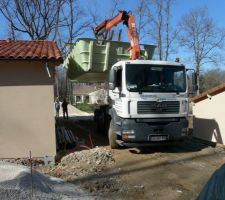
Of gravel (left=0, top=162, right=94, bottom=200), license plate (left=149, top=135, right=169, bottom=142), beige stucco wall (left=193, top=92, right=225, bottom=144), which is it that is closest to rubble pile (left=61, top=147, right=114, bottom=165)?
license plate (left=149, top=135, right=169, bottom=142)

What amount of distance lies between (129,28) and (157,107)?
12.4ft

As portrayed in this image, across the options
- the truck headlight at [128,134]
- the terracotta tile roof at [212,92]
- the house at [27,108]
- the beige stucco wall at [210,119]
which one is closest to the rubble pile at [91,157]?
the house at [27,108]

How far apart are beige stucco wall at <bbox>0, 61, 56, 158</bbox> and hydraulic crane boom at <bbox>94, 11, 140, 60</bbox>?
3425 mm

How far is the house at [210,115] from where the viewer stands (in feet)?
51.3

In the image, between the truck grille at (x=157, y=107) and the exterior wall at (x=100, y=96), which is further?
the exterior wall at (x=100, y=96)

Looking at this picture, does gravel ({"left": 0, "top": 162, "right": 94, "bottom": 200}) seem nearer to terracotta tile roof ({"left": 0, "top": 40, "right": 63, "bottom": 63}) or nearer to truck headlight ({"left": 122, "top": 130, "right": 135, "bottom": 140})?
truck headlight ({"left": 122, "top": 130, "right": 135, "bottom": 140})

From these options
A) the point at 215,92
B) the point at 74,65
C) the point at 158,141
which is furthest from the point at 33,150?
the point at 215,92

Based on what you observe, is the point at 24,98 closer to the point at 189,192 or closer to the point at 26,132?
the point at 26,132

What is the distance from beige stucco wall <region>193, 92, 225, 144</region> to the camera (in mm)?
15672

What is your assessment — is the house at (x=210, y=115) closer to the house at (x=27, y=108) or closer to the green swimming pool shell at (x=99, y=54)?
the green swimming pool shell at (x=99, y=54)

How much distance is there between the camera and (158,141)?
13.7 metres

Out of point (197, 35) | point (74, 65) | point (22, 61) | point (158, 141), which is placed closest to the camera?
point (22, 61)

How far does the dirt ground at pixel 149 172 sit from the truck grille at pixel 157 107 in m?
1.45

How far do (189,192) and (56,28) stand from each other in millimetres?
Result: 30260
